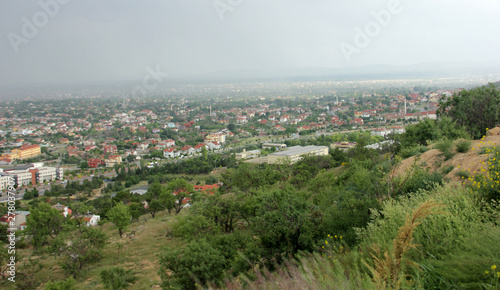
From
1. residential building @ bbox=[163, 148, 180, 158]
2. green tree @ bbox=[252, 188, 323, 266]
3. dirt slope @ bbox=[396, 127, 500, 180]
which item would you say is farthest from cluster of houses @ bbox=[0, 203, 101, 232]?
residential building @ bbox=[163, 148, 180, 158]

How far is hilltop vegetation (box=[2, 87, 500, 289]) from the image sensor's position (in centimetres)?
218

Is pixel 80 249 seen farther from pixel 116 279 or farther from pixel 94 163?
pixel 94 163

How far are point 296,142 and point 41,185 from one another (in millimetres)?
21549

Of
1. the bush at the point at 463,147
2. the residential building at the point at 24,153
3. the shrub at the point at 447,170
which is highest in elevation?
the bush at the point at 463,147

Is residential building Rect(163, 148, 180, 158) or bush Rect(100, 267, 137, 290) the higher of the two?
bush Rect(100, 267, 137, 290)

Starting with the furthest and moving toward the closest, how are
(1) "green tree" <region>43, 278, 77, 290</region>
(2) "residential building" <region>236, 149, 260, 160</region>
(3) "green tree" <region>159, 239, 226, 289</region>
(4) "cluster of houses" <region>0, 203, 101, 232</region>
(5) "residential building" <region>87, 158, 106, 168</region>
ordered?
1. (5) "residential building" <region>87, 158, 106, 168</region>
2. (2) "residential building" <region>236, 149, 260, 160</region>
3. (4) "cluster of houses" <region>0, 203, 101, 232</region>
4. (1) "green tree" <region>43, 278, 77, 290</region>
5. (3) "green tree" <region>159, 239, 226, 289</region>

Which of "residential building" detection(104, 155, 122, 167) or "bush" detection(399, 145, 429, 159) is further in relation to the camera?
"residential building" detection(104, 155, 122, 167)

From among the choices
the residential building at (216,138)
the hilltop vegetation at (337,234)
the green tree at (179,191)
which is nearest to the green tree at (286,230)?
the hilltop vegetation at (337,234)

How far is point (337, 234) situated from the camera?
422 centimetres

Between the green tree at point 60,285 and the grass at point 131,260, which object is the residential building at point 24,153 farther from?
the green tree at point 60,285

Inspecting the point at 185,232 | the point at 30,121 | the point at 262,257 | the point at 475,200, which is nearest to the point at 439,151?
the point at 475,200

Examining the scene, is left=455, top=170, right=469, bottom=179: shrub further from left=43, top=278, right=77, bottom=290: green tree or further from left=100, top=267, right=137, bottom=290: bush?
left=43, top=278, right=77, bottom=290: green tree

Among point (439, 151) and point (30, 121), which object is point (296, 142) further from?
point (30, 121)

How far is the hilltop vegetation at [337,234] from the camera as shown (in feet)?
7.14
